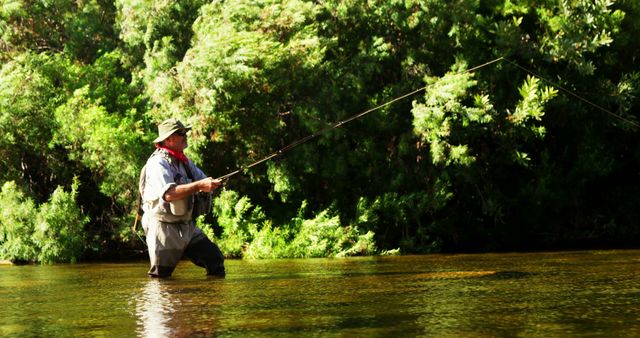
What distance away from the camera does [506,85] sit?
1922cm

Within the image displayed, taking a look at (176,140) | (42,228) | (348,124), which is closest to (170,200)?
(176,140)

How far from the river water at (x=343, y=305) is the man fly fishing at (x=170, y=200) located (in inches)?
11.7

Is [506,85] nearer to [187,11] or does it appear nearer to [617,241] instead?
[617,241]

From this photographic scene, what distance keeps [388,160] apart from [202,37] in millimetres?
4469

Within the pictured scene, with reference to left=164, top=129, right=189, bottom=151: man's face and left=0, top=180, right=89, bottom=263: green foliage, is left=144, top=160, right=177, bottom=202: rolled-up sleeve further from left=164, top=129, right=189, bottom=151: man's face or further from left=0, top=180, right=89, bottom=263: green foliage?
left=0, top=180, right=89, bottom=263: green foliage

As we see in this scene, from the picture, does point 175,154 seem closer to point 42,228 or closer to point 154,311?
point 154,311

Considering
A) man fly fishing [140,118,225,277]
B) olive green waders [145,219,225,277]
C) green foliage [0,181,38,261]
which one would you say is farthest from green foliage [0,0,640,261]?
man fly fishing [140,118,225,277]

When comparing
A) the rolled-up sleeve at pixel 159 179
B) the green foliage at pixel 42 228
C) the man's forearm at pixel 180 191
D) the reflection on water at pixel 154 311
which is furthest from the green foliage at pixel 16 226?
the reflection on water at pixel 154 311

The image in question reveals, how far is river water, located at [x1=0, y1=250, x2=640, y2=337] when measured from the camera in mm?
4555

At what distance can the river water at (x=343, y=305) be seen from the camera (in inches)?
179

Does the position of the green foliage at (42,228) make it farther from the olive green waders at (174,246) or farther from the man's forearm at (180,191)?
the man's forearm at (180,191)

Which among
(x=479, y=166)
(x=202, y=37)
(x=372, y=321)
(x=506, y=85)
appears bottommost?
(x=372, y=321)

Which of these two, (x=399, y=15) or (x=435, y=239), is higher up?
(x=399, y=15)

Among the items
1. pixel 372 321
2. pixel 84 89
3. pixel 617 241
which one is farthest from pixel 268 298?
pixel 617 241
